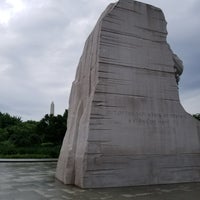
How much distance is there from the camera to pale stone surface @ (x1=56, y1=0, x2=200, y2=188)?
8438mm

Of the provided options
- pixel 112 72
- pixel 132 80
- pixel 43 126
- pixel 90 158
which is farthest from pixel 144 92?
pixel 43 126

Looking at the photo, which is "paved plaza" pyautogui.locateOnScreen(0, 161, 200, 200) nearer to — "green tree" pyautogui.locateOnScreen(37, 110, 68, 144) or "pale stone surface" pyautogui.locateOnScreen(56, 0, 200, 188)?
"pale stone surface" pyautogui.locateOnScreen(56, 0, 200, 188)

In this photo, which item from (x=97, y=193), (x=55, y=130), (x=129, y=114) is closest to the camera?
(x=97, y=193)

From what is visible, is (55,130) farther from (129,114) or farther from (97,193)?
(97,193)

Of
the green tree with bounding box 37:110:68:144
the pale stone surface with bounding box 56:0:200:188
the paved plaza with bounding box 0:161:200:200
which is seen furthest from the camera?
the green tree with bounding box 37:110:68:144

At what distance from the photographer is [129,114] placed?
9.14 meters

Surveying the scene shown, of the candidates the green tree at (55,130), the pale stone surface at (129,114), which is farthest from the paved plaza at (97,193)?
the green tree at (55,130)

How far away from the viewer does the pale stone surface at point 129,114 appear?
27.7 ft

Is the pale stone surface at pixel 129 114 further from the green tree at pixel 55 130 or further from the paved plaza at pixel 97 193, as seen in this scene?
the green tree at pixel 55 130

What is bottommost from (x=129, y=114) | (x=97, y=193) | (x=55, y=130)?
(x=97, y=193)

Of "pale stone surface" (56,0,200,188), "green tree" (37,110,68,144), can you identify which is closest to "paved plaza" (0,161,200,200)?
"pale stone surface" (56,0,200,188)

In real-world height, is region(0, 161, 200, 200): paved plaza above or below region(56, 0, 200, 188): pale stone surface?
below

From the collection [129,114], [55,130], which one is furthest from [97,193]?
[55,130]

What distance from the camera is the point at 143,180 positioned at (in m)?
8.66
